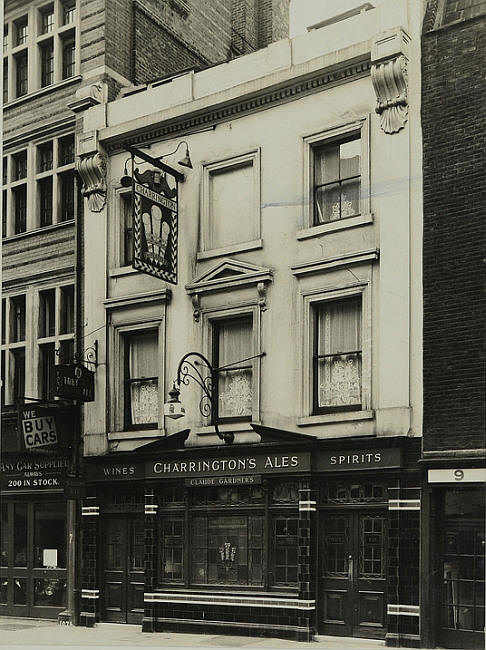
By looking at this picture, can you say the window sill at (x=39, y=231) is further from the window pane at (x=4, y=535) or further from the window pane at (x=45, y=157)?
the window pane at (x=4, y=535)

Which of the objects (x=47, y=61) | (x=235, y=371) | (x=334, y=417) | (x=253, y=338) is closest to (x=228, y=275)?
(x=253, y=338)

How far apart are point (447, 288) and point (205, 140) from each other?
4.67 meters

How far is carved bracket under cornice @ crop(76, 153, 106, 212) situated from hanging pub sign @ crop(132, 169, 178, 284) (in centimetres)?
129

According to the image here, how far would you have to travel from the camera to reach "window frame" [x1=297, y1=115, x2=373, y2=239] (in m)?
12.9

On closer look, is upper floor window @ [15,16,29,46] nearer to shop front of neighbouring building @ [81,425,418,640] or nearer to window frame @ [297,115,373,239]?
window frame @ [297,115,373,239]

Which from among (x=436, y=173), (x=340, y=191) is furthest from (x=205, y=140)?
(x=436, y=173)

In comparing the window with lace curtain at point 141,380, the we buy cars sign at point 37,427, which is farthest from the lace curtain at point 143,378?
the we buy cars sign at point 37,427

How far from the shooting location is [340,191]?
1333cm

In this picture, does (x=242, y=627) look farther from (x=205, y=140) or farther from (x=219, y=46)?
(x=219, y=46)

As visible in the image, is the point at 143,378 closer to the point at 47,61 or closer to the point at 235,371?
the point at 235,371

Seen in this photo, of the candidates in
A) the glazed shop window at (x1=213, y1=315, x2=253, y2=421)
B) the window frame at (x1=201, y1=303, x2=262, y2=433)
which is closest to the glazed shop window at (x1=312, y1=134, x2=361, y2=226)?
the window frame at (x1=201, y1=303, x2=262, y2=433)

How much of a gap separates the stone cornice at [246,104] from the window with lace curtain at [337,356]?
9.77 feet

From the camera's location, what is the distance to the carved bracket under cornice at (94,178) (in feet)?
50.9

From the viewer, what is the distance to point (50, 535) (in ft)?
51.0
